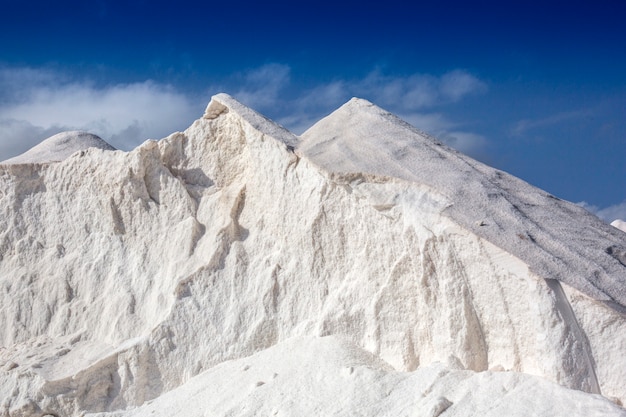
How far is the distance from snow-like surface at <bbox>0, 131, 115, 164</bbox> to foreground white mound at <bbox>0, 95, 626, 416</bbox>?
41 cm

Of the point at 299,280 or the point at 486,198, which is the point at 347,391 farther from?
the point at 486,198

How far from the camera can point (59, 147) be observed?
54.7 ft

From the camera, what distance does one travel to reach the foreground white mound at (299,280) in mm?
9766

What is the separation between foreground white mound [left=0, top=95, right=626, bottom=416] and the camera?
977 centimetres

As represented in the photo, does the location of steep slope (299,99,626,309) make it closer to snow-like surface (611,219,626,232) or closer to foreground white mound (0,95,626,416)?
foreground white mound (0,95,626,416)

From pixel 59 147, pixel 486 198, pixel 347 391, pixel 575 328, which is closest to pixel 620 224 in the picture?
pixel 486 198

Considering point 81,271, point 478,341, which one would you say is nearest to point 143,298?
point 81,271

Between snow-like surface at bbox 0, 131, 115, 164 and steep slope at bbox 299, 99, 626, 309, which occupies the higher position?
snow-like surface at bbox 0, 131, 115, 164

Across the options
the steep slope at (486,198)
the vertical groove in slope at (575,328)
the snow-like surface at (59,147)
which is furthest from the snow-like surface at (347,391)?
the snow-like surface at (59,147)

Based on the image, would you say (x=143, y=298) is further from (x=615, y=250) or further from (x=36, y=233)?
(x=615, y=250)

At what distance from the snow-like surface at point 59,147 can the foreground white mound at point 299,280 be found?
1.34 ft

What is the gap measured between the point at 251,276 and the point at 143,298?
2.04 m

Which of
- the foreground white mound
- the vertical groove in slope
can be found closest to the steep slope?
the foreground white mound

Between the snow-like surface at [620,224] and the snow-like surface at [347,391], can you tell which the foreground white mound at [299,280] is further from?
the snow-like surface at [620,224]
